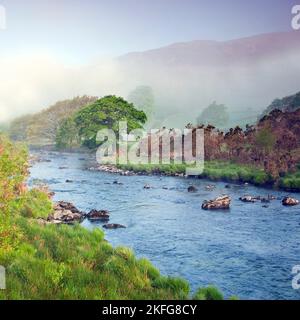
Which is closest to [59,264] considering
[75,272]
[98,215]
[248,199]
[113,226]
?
[75,272]

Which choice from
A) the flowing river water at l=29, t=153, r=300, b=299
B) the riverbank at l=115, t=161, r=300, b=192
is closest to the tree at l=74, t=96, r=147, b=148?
the flowing river water at l=29, t=153, r=300, b=299

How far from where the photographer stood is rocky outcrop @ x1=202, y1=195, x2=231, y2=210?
19516mm

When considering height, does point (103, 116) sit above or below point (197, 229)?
above

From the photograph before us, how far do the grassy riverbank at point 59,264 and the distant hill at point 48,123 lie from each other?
7.20 m

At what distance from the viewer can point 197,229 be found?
53.1 feet

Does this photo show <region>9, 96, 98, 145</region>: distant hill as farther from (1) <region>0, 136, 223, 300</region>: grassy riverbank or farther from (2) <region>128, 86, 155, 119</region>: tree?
(1) <region>0, 136, 223, 300</region>: grassy riverbank

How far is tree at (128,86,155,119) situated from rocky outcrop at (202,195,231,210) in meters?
7.31

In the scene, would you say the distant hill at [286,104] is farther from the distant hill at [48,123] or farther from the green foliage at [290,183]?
the distant hill at [48,123]

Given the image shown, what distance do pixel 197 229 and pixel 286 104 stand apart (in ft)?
70.6

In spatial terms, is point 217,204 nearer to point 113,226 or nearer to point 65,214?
point 113,226
